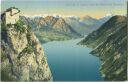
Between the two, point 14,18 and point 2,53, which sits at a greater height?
point 14,18

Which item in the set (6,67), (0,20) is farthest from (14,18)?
(6,67)

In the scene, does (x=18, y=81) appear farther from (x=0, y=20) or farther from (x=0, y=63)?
(x=0, y=20)

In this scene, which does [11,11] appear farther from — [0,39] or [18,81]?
[18,81]

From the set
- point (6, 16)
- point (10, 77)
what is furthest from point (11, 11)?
point (10, 77)

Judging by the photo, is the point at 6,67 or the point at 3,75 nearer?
the point at 3,75

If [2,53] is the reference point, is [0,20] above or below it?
above

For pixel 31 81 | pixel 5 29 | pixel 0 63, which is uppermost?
pixel 5 29

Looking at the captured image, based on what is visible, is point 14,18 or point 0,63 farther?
point 14,18

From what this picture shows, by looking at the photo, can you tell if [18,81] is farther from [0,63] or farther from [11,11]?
[11,11]
